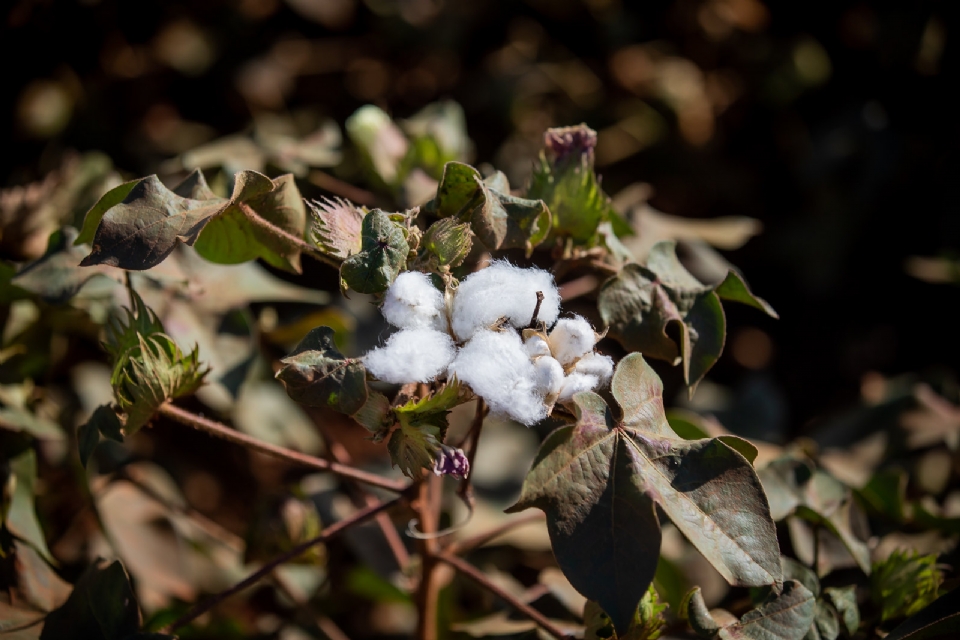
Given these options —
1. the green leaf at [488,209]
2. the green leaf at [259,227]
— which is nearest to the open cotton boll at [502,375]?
the green leaf at [488,209]

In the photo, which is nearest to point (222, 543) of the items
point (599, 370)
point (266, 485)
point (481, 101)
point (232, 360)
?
point (232, 360)

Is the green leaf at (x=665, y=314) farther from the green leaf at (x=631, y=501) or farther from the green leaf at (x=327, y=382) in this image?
the green leaf at (x=327, y=382)

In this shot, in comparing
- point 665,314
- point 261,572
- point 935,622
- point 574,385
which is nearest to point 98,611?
point 261,572

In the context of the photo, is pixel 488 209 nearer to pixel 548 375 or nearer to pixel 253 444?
pixel 548 375

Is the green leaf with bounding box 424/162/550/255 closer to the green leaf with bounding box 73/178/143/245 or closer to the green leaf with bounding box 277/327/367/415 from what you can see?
the green leaf with bounding box 277/327/367/415

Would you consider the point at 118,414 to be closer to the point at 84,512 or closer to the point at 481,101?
the point at 84,512
